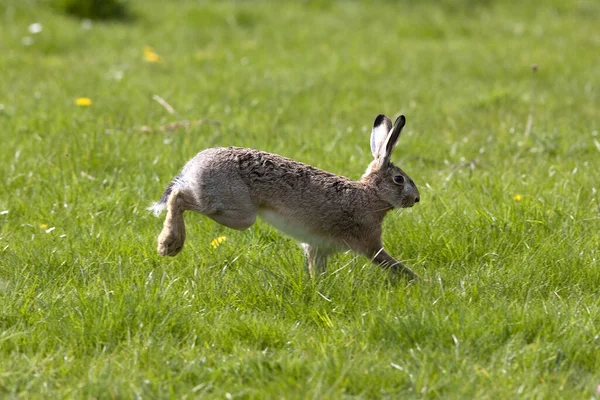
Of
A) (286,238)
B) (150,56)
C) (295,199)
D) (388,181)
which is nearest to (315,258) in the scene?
(295,199)

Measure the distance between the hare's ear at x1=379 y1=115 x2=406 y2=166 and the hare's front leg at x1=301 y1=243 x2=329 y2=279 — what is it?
0.61 metres

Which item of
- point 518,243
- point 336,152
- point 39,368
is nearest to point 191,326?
point 39,368

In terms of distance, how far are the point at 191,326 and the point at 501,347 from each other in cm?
127

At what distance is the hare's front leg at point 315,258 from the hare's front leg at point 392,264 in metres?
0.27

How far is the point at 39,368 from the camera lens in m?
3.59

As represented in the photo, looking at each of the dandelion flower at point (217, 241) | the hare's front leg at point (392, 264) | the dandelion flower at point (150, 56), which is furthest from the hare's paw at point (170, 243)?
the dandelion flower at point (150, 56)

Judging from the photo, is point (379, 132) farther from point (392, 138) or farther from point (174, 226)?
point (174, 226)

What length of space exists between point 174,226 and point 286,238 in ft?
3.01

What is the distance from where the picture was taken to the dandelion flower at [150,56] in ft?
31.9

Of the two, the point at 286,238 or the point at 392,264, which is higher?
the point at 392,264

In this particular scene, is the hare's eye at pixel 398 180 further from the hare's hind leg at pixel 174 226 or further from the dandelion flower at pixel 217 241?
the hare's hind leg at pixel 174 226

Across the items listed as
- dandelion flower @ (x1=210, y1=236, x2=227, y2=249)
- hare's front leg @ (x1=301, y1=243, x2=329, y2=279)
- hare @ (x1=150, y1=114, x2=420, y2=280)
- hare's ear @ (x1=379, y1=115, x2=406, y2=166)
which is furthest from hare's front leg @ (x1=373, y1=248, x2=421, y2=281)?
dandelion flower @ (x1=210, y1=236, x2=227, y2=249)

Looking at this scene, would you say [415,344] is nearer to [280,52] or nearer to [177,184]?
[177,184]

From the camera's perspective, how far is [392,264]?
4.61 meters
